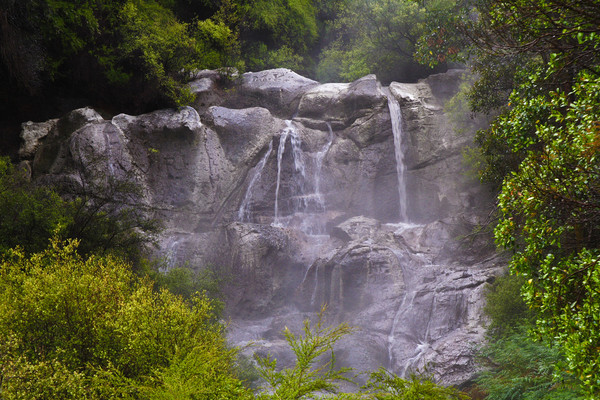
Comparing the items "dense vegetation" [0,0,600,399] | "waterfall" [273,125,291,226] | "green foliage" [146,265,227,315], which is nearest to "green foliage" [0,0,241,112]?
"dense vegetation" [0,0,600,399]

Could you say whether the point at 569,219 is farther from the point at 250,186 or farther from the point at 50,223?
the point at 250,186

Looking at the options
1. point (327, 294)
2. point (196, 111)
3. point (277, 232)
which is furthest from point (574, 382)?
point (196, 111)

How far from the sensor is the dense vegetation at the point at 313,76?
202 inches

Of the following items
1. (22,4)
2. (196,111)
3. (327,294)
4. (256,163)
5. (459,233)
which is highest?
(22,4)

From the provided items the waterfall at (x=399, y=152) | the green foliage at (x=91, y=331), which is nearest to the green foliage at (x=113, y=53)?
the waterfall at (x=399, y=152)

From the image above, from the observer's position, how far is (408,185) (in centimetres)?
2197

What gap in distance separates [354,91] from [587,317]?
1955cm

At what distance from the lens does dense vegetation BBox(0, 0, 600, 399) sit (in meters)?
5.14

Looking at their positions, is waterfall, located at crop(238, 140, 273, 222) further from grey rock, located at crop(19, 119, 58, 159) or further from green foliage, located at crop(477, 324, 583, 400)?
green foliage, located at crop(477, 324, 583, 400)

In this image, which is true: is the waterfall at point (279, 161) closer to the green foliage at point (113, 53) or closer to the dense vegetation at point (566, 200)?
the green foliage at point (113, 53)

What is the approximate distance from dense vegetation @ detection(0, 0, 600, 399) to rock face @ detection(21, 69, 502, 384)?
1.69 meters

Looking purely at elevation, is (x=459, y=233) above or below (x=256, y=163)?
below

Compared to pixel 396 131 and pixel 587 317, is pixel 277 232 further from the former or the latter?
pixel 587 317

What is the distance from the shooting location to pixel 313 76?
3094cm
